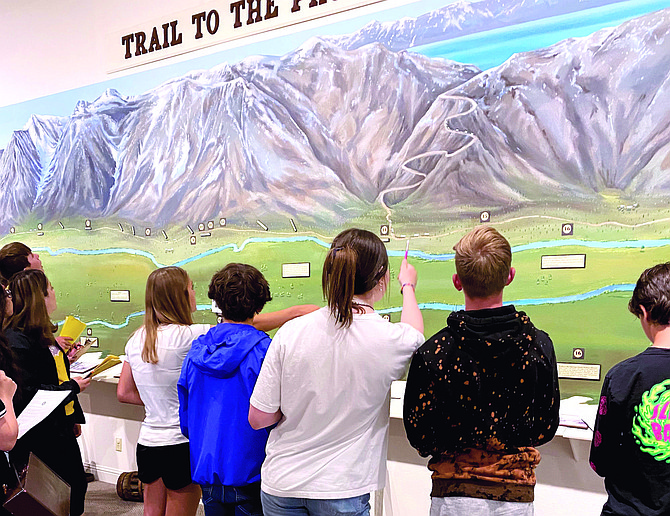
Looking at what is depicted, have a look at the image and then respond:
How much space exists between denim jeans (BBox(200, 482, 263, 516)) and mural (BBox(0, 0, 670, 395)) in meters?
1.24

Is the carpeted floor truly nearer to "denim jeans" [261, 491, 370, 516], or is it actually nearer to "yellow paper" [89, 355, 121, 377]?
"yellow paper" [89, 355, 121, 377]

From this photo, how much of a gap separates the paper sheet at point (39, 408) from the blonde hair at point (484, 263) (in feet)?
5.53

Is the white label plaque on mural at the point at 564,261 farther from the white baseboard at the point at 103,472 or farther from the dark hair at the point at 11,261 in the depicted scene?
the white baseboard at the point at 103,472

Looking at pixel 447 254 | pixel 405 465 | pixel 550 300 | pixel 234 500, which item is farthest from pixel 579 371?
pixel 234 500

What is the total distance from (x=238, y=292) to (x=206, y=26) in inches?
86.5

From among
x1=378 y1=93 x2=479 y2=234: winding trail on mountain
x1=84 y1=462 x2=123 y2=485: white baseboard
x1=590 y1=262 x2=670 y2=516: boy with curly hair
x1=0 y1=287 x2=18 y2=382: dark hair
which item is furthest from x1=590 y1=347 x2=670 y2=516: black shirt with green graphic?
x1=84 y1=462 x2=123 y2=485: white baseboard

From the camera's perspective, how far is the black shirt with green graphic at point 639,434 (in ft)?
4.46

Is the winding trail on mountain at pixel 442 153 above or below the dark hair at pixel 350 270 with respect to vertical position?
above

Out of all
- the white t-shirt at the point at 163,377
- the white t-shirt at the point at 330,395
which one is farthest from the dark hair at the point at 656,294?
the white t-shirt at the point at 163,377

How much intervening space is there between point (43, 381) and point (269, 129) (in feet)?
5.61

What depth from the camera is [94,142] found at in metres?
3.89

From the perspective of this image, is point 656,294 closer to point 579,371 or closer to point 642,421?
point 642,421

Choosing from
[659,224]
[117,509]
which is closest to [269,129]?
[659,224]

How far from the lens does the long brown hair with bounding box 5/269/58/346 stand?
237 cm
